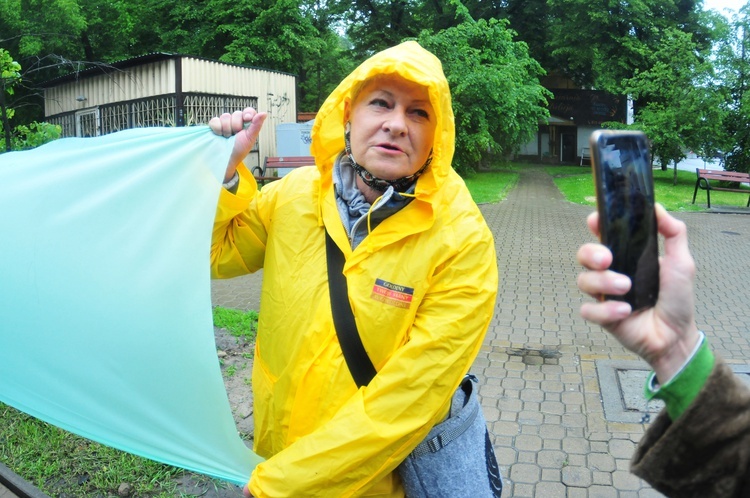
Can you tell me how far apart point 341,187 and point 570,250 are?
10.3m

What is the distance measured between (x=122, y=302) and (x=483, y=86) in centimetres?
2262

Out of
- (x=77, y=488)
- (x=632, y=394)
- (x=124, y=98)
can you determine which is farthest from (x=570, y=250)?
(x=124, y=98)

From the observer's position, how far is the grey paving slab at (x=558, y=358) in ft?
14.5

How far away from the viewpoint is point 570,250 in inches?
478

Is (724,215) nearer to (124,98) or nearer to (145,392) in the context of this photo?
(124,98)

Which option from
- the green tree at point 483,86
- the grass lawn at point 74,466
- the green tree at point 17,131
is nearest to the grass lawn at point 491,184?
the green tree at point 483,86

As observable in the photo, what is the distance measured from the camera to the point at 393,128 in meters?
2.27

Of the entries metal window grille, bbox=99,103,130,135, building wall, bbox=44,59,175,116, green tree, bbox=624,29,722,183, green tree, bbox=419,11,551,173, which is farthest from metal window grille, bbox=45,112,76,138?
green tree, bbox=624,29,722,183

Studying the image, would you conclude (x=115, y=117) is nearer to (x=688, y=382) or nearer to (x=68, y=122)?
(x=68, y=122)

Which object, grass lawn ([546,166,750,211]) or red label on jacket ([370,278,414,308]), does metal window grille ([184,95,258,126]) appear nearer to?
grass lawn ([546,166,750,211])

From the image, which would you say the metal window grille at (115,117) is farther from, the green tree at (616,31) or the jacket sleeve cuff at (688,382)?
the green tree at (616,31)

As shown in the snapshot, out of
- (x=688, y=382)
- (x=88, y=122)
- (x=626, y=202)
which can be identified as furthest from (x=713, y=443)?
(x=88, y=122)

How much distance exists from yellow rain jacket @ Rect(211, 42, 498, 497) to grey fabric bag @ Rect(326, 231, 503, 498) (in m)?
0.03

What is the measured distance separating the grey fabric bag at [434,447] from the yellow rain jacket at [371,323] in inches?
1.2
